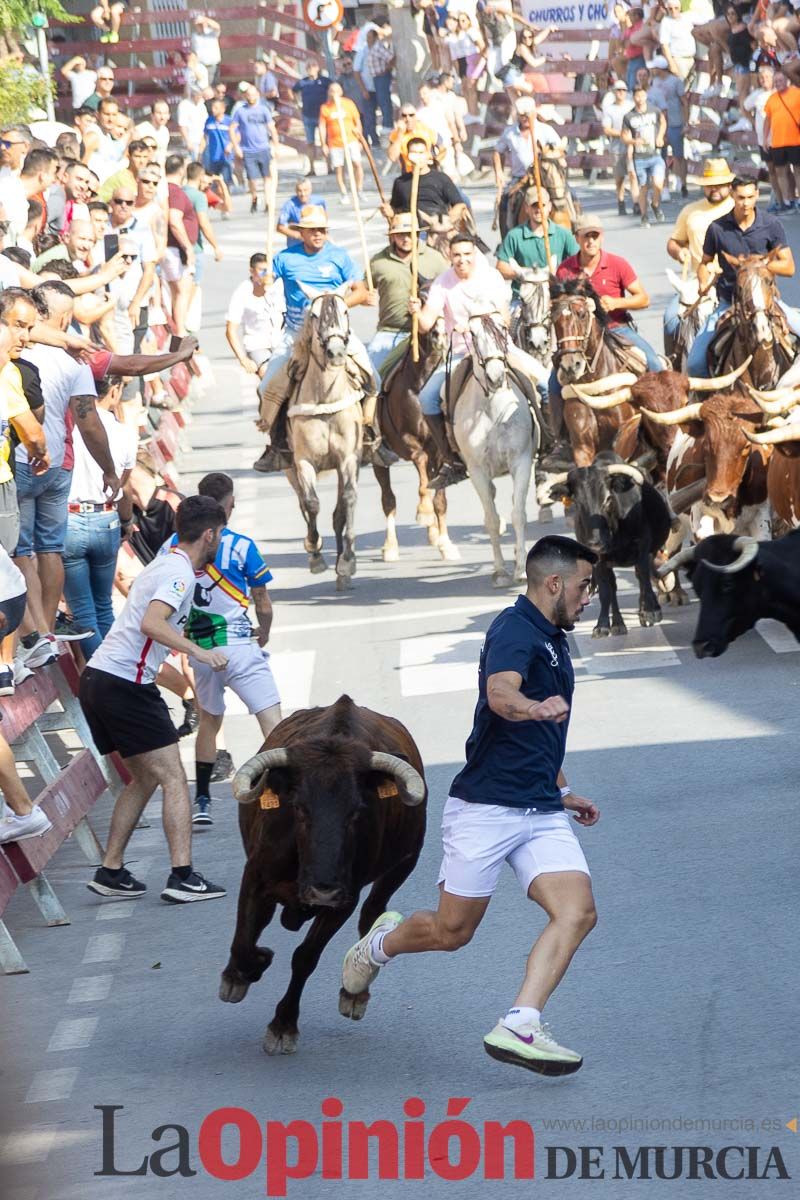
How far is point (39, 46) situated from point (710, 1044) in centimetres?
3094

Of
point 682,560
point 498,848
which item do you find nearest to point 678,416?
point 682,560

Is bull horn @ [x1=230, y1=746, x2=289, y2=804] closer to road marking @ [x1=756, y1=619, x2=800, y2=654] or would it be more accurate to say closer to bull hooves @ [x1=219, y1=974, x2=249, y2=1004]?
bull hooves @ [x1=219, y1=974, x2=249, y2=1004]

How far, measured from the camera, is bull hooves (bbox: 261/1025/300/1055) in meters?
8.59

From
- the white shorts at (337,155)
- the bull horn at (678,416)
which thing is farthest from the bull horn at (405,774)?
the white shorts at (337,155)

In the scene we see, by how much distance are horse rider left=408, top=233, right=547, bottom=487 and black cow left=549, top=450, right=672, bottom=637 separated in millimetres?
3097

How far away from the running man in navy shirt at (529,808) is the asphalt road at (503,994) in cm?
53

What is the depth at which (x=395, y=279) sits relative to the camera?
21.1 meters

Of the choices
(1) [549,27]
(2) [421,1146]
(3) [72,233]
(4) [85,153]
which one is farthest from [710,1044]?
(1) [549,27]

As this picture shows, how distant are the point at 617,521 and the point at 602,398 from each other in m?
1.87

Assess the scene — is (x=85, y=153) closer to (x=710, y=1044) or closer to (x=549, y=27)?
(x=549, y=27)

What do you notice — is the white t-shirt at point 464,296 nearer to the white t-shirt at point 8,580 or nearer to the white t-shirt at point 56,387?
the white t-shirt at point 56,387

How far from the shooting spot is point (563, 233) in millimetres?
21594

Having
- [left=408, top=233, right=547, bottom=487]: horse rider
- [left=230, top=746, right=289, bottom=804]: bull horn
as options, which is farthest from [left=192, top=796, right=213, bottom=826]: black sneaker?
[left=408, top=233, right=547, bottom=487]: horse rider

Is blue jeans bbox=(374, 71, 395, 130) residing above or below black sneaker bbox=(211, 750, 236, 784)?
above
